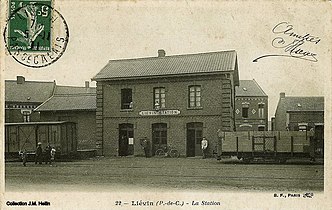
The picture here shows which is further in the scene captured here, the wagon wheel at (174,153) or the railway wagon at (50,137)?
A: the railway wagon at (50,137)

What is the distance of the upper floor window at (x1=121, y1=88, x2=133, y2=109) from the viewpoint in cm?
1161

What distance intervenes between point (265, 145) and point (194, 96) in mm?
2270

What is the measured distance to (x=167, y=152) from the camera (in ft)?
35.2

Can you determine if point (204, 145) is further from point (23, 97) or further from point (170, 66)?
point (23, 97)

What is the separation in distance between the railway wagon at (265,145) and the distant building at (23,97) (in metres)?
4.53

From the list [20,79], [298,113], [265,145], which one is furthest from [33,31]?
[265,145]

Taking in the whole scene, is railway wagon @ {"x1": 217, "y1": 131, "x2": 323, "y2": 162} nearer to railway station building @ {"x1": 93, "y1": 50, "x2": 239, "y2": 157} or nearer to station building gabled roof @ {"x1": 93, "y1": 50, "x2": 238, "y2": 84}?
railway station building @ {"x1": 93, "y1": 50, "x2": 239, "y2": 157}

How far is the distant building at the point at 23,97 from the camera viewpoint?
326 inches

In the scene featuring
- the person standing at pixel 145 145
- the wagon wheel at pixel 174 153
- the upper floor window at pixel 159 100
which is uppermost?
the upper floor window at pixel 159 100

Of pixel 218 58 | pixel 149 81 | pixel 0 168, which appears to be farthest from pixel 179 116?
pixel 0 168

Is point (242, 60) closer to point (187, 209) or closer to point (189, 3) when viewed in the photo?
point (189, 3)

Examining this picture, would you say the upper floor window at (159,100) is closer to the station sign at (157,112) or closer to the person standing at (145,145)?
the station sign at (157,112)

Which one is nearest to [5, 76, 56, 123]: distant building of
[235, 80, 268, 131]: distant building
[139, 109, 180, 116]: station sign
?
[139, 109, 180, 116]: station sign
